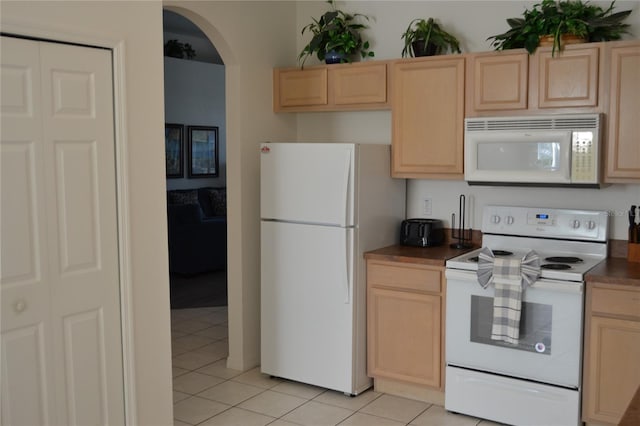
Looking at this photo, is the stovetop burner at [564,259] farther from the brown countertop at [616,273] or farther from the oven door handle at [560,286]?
the oven door handle at [560,286]

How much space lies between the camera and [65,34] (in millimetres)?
2752

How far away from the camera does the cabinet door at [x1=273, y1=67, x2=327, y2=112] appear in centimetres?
454

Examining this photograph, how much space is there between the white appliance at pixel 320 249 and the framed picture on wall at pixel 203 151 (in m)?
4.67

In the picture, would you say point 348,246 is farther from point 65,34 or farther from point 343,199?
point 65,34

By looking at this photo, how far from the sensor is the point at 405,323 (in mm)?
4008

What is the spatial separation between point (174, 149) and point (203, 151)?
500 millimetres

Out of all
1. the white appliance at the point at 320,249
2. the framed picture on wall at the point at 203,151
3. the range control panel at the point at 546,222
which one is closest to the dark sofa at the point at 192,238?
the framed picture on wall at the point at 203,151

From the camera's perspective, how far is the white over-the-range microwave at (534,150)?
141 inches

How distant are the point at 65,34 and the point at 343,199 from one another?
1.84 m

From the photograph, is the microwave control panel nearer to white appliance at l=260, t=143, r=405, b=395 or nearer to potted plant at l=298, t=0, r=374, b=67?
white appliance at l=260, t=143, r=405, b=395

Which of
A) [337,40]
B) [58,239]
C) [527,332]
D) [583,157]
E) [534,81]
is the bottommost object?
[527,332]

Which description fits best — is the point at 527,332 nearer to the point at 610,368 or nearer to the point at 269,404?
the point at 610,368

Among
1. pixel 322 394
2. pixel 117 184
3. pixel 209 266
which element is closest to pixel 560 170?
pixel 322 394

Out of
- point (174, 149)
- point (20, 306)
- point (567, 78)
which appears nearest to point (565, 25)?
point (567, 78)
